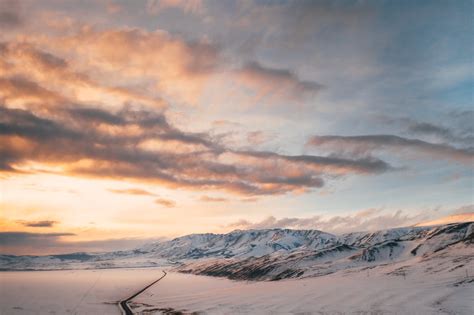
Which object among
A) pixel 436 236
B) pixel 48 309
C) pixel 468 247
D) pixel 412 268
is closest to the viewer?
pixel 48 309

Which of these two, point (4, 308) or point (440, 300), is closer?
point (440, 300)

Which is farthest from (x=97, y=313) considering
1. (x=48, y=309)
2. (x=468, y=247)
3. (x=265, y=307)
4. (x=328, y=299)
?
(x=468, y=247)

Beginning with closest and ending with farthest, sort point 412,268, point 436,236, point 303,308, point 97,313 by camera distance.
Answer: point 303,308
point 97,313
point 412,268
point 436,236

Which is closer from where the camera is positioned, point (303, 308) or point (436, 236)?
point (303, 308)

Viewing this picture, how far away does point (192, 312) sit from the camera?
6738cm

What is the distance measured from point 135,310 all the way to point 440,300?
57572mm

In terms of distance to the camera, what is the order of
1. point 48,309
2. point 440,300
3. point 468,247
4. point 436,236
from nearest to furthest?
1. point 440,300
2. point 48,309
3. point 468,247
4. point 436,236

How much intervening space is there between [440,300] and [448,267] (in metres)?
51.4

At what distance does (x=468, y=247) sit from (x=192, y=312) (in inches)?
4348

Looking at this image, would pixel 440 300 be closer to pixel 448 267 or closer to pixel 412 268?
pixel 448 267

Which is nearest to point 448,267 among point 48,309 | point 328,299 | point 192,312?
point 328,299

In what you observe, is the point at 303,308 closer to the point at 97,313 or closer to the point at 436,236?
the point at 97,313

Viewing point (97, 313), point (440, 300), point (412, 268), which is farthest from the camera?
point (412, 268)

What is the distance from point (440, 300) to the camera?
5691 centimetres
